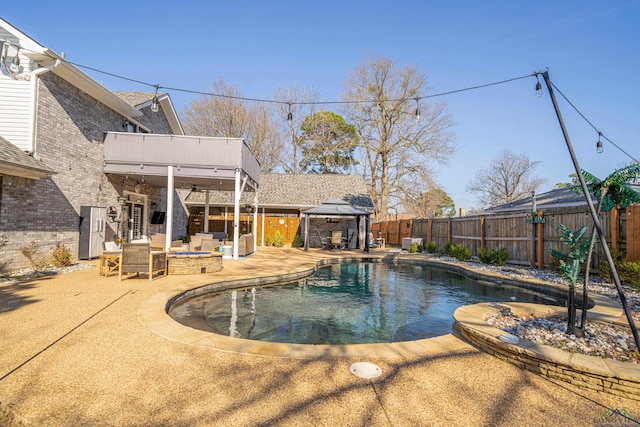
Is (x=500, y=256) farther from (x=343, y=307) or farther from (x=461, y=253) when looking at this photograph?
(x=343, y=307)

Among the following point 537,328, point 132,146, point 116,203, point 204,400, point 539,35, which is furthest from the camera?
point 116,203

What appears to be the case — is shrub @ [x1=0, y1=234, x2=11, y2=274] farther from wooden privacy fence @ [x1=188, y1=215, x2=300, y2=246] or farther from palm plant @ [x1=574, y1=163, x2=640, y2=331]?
palm plant @ [x1=574, y1=163, x2=640, y2=331]

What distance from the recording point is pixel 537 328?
153 inches

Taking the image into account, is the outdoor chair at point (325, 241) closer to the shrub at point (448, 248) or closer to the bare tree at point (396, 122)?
the shrub at point (448, 248)

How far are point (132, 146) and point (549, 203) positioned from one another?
15480 mm

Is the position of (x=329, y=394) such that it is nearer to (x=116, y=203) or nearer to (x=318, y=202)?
(x=116, y=203)

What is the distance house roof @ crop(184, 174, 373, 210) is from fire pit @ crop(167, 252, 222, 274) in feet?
31.6

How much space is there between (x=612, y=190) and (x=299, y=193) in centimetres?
1599

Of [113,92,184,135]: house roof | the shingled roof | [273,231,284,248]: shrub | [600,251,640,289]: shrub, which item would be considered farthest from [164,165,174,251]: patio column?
[600,251,640,289]: shrub

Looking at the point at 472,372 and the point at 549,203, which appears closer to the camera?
the point at 472,372

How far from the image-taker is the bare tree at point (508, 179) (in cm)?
3077

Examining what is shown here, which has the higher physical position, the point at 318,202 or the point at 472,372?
the point at 318,202

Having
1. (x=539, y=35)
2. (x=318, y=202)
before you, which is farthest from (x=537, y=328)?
(x=318, y=202)

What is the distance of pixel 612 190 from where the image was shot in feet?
12.1
